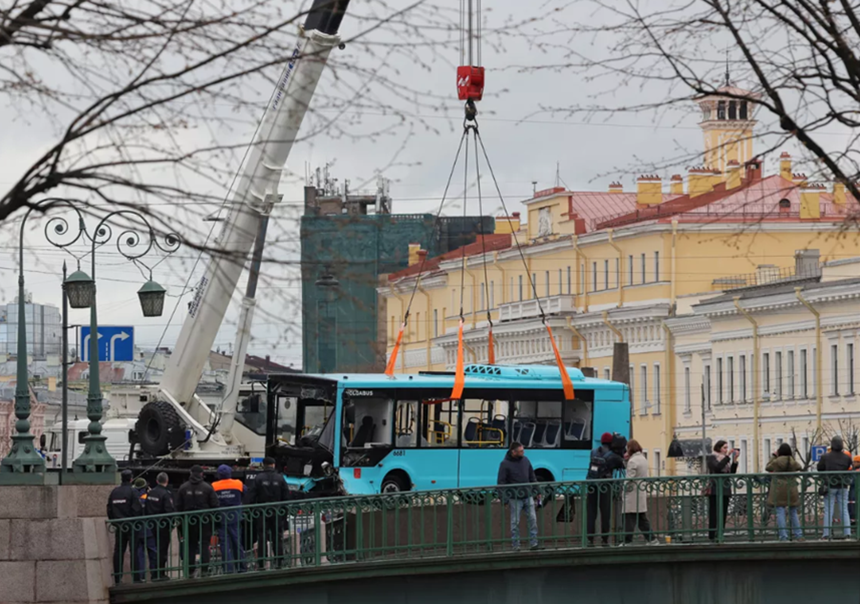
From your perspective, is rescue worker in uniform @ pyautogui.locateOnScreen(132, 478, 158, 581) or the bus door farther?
the bus door

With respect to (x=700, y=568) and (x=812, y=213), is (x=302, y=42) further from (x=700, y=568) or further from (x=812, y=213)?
(x=812, y=213)

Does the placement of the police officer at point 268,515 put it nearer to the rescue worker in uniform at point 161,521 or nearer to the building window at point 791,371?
the rescue worker in uniform at point 161,521

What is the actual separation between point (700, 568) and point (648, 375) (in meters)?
63.1

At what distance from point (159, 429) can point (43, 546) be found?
37.1 ft

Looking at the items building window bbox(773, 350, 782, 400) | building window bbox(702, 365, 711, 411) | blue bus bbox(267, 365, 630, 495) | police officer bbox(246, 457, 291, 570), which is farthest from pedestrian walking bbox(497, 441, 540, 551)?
building window bbox(702, 365, 711, 411)

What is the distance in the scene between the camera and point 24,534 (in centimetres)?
2469

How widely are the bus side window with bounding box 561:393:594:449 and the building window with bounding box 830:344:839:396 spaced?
126 feet

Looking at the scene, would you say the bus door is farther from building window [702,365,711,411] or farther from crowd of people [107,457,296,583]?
building window [702,365,711,411]

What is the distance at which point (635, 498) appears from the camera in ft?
85.6

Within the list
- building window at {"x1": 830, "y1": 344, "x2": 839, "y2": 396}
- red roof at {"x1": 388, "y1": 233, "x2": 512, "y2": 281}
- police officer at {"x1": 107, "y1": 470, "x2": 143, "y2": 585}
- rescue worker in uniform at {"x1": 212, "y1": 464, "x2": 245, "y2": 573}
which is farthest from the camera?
red roof at {"x1": 388, "y1": 233, "x2": 512, "y2": 281}

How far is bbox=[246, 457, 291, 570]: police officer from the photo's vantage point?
25.8 m

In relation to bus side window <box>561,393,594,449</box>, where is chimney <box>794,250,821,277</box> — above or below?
above

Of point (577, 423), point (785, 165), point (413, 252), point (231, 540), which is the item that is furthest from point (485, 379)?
point (413, 252)

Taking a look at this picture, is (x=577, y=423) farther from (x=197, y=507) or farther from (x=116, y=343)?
(x=197, y=507)
